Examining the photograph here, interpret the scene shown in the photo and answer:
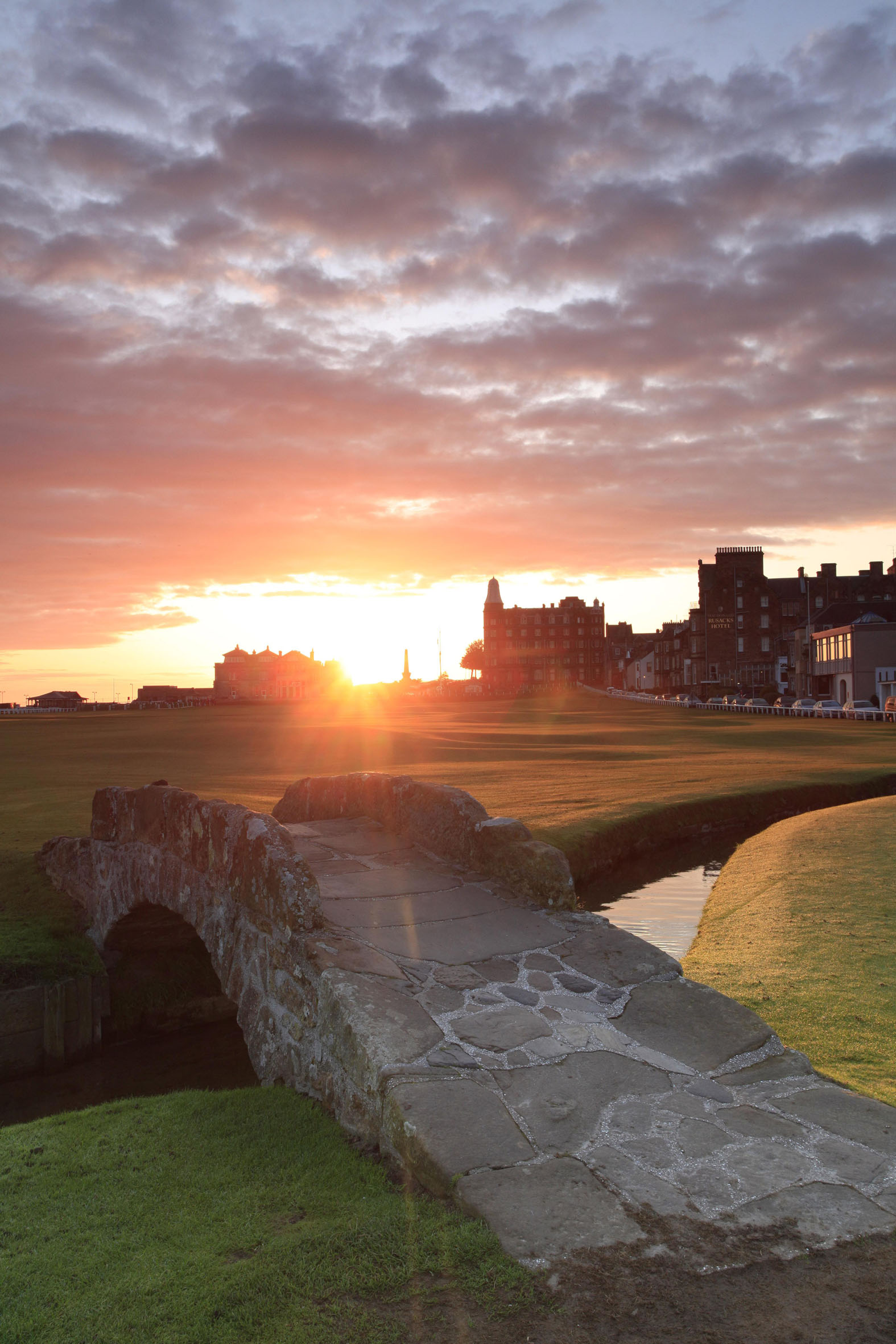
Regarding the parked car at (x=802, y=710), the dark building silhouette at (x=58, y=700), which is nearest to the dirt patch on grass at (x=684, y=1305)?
the parked car at (x=802, y=710)

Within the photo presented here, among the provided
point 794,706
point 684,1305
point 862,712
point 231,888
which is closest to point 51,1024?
point 231,888

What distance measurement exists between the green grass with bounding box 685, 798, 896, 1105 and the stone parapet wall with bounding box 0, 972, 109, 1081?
8.43 meters

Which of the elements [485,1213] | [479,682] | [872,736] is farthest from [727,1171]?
[479,682]

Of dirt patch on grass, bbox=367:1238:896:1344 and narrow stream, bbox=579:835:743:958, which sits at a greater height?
dirt patch on grass, bbox=367:1238:896:1344

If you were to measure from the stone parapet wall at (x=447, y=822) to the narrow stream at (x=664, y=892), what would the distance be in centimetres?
420

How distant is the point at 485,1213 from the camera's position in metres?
4.59

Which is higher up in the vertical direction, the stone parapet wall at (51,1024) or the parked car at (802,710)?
the parked car at (802,710)

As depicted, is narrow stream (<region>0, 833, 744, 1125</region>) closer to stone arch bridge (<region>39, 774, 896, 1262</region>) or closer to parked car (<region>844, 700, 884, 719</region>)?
stone arch bridge (<region>39, 774, 896, 1262</region>)

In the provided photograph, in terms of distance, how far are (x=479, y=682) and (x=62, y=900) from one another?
168751 millimetres

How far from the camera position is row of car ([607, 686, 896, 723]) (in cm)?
5888

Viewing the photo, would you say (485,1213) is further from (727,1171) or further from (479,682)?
(479,682)

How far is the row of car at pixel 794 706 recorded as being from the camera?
58.9 meters

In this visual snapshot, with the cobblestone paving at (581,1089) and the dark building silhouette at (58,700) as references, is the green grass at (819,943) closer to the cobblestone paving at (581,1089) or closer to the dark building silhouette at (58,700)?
the cobblestone paving at (581,1089)

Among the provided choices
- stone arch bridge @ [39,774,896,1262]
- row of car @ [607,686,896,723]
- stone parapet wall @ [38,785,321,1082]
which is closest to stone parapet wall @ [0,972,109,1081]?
stone parapet wall @ [38,785,321,1082]
